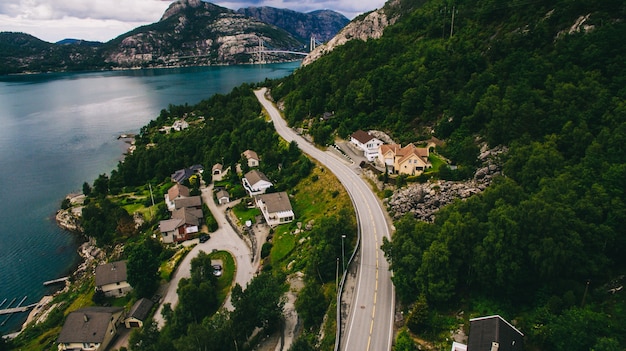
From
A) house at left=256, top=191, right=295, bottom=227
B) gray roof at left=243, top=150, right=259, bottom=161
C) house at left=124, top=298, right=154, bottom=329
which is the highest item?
gray roof at left=243, top=150, right=259, bottom=161

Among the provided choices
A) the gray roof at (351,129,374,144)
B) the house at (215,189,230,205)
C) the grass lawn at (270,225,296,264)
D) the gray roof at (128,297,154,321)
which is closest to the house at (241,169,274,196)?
the house at (215,189,230,205)

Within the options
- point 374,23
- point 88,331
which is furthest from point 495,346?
point 374,23

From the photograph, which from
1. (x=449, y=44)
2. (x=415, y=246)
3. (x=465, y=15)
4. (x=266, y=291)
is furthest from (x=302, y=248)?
(x=465, y=15)

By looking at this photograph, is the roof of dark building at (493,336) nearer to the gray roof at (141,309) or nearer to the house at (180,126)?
the gray roof at (141,309)

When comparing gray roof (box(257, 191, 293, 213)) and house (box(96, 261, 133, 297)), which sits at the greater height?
gray roof (box(257, 191, 293, 213))

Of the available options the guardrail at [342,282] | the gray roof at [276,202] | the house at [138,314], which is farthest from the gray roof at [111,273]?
the guardrail at [342,282]

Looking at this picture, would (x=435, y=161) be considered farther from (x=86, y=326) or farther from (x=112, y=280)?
(x=86, y=326)

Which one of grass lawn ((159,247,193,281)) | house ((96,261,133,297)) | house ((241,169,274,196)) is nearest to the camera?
house ((96,261,133,297))

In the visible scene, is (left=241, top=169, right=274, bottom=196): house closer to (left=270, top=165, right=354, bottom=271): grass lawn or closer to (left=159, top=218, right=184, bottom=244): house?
(left=270, top=165, right=354, bottom=271): grass lawn
